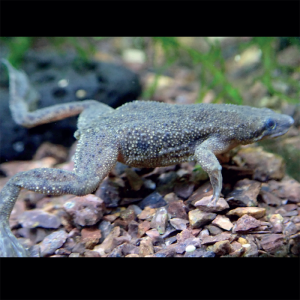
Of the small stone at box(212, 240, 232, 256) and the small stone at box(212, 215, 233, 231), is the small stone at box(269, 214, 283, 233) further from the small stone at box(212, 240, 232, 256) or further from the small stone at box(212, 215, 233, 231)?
the small stone at box(212, 240, 232, 256)

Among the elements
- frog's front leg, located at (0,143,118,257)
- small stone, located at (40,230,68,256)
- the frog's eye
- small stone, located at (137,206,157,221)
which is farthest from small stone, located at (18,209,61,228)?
the frog's eye

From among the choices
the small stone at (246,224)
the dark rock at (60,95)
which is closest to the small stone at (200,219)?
the small stone at (246,224)

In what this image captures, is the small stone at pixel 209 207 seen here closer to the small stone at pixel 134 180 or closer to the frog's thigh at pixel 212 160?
the frog's thigh at pixel 212 160

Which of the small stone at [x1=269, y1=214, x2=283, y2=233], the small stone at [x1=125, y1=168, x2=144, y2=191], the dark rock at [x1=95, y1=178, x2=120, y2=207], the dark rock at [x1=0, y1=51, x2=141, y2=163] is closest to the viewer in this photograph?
the small stone at [x1=269, y1=214, x2=283, y2=233]

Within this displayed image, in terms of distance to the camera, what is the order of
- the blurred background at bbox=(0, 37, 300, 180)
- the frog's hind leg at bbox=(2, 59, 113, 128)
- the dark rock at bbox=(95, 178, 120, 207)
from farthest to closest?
the blurred background at bbox=(0, 37, 300, 180), the frog's hind leg at bbox=(2, 59, 113, 128), the dark rock at bbox=(95, 178, 120, 207)
